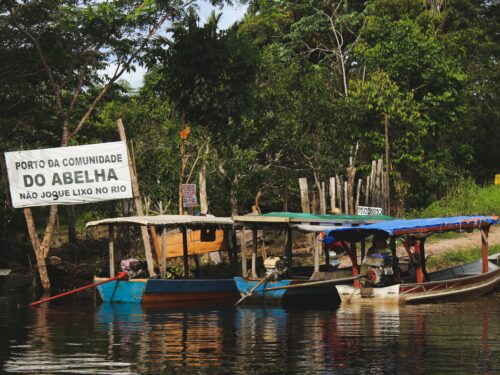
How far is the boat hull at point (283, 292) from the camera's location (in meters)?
21.7

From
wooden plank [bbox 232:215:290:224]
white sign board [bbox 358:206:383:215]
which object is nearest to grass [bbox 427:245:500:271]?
white sign board [bbox 358:206:383:215]

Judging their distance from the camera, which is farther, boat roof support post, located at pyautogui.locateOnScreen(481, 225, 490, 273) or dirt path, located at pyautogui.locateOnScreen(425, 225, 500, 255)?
dirt path, located at pyautogui.locateOnScreen(425, 225, 500, 255)

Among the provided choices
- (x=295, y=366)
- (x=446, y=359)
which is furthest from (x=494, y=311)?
(x=295, y=366)

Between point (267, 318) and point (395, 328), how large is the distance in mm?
3490

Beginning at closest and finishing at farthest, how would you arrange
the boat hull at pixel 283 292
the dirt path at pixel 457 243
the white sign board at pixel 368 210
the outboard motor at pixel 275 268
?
1. the boat hull at pixel 283 292
2. the outboard motor at pixel 275 268
3. the white sign board at pixel 368 210
4. the dirt path at pixel 457 243

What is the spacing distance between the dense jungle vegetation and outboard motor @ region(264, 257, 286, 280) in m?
5.48

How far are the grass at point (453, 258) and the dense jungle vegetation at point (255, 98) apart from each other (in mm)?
5922

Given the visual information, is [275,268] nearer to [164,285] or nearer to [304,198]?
[164,285]

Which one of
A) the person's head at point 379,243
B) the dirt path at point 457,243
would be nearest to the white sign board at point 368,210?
the dirt path at point 457,243

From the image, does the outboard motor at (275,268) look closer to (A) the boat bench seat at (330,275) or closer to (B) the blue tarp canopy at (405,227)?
(A) the boat bench seat at (330,275)

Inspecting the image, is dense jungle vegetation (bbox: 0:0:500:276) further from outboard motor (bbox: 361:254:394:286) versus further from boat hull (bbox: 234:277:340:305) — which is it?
outboard motor (bbox: 361:254:394:286)

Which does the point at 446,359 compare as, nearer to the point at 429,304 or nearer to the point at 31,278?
the point at 429,304

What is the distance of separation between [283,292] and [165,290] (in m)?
2.95

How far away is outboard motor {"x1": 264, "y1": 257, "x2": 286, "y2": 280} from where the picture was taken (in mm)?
22016
